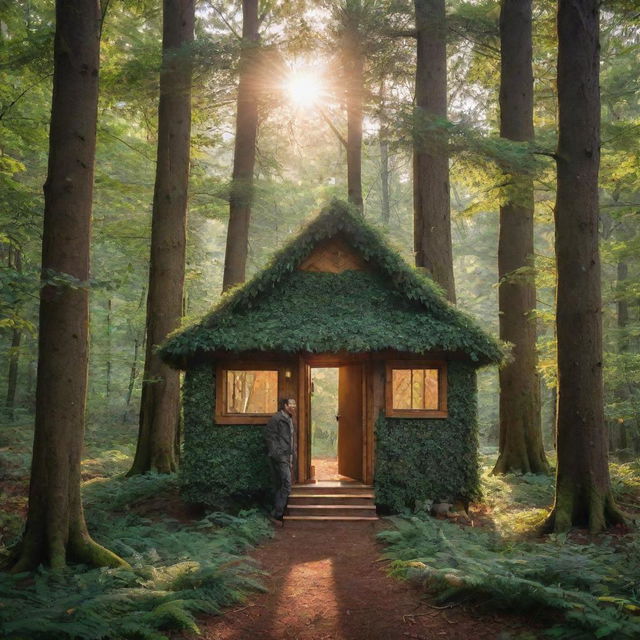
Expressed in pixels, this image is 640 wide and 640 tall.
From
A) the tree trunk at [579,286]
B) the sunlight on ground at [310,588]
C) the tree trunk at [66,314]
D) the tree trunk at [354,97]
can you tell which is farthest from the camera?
the tree trunk at [354,97]

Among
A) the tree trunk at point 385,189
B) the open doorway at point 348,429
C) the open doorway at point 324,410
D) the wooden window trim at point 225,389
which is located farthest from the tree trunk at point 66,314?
the open doorway at point 324,410

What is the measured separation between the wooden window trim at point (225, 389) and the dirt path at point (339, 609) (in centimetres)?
265

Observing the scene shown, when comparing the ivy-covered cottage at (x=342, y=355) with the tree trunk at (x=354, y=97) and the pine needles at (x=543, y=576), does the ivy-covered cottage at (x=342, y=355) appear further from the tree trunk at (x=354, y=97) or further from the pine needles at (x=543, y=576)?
the pine needles at (x=543, y=576)

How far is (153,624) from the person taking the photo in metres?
4.41

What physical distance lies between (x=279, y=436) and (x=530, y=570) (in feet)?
16.8

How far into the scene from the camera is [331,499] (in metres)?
9.55

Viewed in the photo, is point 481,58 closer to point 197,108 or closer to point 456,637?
A: point 197,108

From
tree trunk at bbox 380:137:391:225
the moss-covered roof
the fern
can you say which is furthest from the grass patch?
tree trunk at bbox 380:137:391:225

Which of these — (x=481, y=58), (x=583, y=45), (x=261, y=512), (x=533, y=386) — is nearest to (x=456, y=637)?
(x=261, y=512)

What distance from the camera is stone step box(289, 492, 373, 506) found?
9.55 m

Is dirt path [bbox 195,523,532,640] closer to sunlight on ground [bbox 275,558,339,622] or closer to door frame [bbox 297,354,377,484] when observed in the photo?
sunlight on ground [bbox 275,558,339,622]

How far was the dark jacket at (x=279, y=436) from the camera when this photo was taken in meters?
9.35

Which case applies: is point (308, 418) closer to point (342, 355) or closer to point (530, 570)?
point (342, 355)

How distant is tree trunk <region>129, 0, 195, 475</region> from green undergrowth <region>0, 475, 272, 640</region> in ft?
9.66
